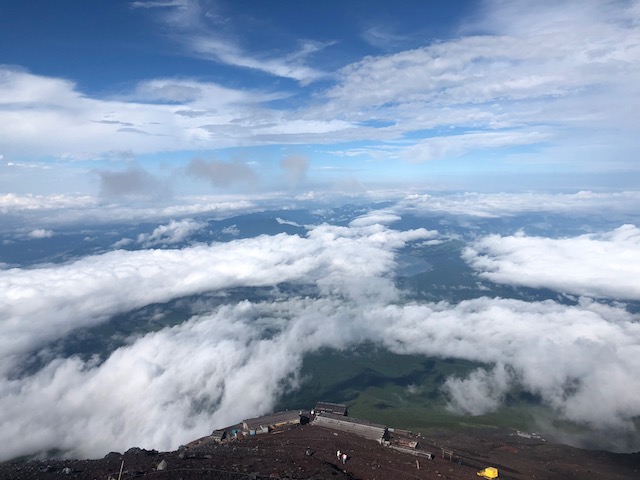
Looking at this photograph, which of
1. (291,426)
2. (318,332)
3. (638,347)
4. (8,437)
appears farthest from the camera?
(318,332)

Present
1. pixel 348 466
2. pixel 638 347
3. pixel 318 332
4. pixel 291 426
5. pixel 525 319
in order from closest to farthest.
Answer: pixel 348 466 < pixel 291 426 < pixel 638 347 < pixel 525 319 < pixel 318 332

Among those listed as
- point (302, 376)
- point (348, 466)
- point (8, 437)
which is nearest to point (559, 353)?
point (302, 376)

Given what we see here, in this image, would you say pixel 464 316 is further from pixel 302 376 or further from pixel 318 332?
pixel 302 376

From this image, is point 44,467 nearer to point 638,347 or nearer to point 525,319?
point 638,347

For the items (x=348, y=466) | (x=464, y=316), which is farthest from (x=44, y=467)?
(x=464, y=316)

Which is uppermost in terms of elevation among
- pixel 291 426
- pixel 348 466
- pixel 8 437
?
pixel 348 466

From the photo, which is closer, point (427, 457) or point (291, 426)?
point (427, 457)

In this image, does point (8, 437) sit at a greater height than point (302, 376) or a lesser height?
greater
